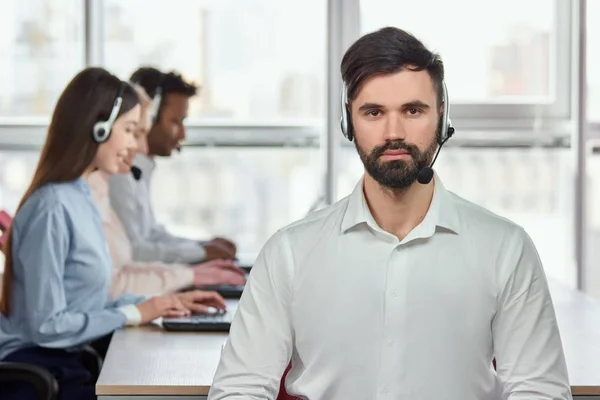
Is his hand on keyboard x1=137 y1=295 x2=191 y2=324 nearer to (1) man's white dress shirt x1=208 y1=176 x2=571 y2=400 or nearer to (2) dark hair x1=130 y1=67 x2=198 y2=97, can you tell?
(1) man's white dress shirt x1=208 y1=176 x2=571 y2=400

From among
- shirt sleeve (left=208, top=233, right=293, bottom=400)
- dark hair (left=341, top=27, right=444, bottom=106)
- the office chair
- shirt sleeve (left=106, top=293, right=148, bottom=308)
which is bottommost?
the office chair

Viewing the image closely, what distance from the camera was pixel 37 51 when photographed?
5.08 m

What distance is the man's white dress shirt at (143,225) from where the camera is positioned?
405 centimetres

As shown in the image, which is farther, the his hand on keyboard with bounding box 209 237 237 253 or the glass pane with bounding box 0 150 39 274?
the glass pane with bounding box 0 150 39 274

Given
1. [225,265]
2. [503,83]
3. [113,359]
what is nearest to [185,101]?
[225,265]

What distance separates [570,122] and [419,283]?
352 cm

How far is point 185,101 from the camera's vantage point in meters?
4.38

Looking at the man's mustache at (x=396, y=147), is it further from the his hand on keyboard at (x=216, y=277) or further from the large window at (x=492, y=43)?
the large window at (x=492, y=43)

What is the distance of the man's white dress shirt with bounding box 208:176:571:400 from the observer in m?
1.84

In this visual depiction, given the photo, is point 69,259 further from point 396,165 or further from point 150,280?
point 396,165

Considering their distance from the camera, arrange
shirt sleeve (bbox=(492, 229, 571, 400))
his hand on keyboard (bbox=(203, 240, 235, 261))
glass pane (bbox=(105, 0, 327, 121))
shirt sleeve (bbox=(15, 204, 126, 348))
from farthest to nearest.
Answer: glass pane (bbox=(105, 0, 327, 121)), his hand on keyboard (bbox=(203, 240, 235, 261)), shirt sleeve (bbox=(15, 204, 126, 348)), shirt sleeve (bbox=(492, 229, 571, 400))

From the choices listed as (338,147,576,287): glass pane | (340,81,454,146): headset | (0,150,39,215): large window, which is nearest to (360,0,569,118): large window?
(338,147,576,287): glass pane

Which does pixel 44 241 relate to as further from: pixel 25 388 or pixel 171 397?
pixel 171 397

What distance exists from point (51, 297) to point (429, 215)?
1.16 m
